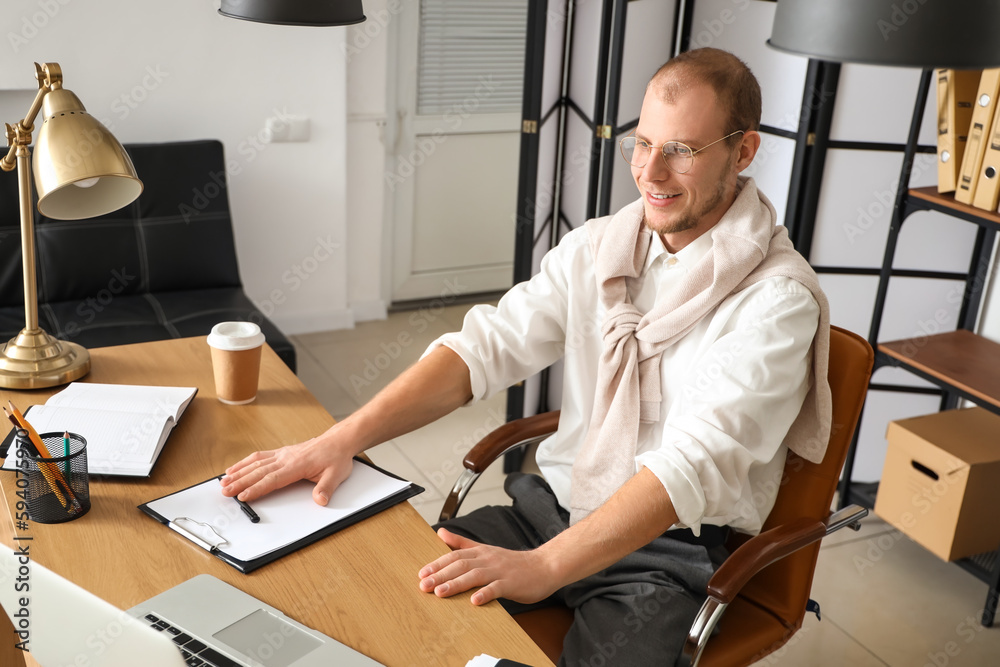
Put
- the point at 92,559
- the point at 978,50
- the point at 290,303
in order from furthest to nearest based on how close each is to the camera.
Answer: the point at 290,303, the point at 92,559, the point at 978,50

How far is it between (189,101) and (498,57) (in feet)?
4.81

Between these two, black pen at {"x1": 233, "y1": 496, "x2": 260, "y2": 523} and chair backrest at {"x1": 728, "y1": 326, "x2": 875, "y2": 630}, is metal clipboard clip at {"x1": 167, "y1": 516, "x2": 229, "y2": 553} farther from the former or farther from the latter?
chair backrest at {"x1": 728, "y1": 326, "x2": 875, "y2": 630}

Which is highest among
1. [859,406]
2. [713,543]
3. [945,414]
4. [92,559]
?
[859,406]

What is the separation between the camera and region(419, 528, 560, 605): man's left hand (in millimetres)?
1188

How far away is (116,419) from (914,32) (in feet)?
4.25

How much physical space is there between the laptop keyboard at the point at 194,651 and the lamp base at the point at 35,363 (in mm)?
744

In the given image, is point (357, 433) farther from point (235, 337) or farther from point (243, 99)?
point (243, 99)

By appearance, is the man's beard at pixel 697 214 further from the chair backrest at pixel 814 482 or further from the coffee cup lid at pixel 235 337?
the coffee cup lid at pixel 235 337

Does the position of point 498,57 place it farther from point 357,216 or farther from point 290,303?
point 290,303

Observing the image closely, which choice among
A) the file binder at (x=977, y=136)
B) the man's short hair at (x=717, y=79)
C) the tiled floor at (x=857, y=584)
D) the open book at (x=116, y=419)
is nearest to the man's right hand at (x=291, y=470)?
the open book at (x=116, y=419)

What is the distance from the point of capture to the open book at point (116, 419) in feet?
4.68

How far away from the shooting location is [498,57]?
4250 millimetres

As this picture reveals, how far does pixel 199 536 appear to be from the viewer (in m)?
1.26

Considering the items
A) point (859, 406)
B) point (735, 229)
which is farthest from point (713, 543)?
point (735, 229)
